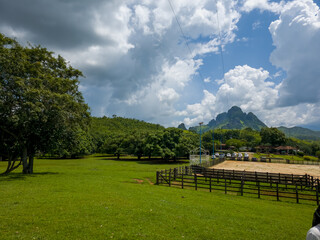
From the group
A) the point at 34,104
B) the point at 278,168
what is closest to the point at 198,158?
the point at 278,168

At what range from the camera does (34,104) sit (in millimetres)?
18953

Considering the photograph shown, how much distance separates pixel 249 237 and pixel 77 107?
22695mm

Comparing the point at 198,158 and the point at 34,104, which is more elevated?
the point at 34,104

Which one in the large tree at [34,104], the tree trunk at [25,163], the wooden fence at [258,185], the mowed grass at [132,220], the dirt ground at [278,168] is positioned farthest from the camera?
the dirt ground at [278,168]

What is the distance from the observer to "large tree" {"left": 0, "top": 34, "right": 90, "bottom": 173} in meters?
18.8

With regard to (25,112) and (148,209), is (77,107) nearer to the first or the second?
(25,112)

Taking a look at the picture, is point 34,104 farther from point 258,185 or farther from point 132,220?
point 258,185

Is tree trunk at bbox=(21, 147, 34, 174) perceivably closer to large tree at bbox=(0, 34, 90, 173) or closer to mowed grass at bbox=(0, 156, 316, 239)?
large tree at bbox=(0, 34, 90, 173)

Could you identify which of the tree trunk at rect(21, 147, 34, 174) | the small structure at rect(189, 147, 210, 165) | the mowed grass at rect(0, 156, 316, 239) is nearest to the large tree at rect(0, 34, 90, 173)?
the tree trunk at rect(21, 147, 34, 174)

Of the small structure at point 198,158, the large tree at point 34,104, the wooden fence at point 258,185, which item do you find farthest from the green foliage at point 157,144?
the wooden fence at point 258,185

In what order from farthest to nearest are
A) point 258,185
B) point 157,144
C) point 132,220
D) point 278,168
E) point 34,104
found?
point 157,144, point 278,168, point 34,104, point 258,185, point 132,220

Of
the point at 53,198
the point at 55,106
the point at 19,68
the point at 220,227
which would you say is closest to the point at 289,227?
the point at 220,227

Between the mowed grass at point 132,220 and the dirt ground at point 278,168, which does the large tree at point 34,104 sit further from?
the dirt ground at point 278,168

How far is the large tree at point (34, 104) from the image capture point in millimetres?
18844
